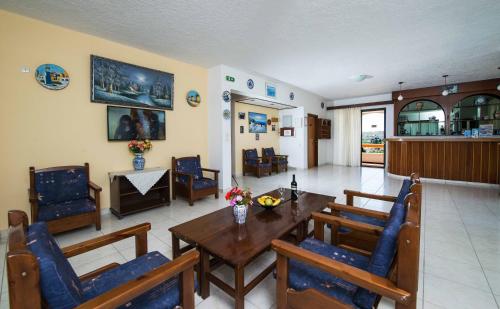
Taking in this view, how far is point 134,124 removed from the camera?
374 centimetres

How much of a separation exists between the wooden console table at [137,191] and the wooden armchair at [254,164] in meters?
3.25

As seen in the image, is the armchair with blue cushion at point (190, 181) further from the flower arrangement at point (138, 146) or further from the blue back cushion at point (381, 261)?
the blue back cushion at point (381, 261)

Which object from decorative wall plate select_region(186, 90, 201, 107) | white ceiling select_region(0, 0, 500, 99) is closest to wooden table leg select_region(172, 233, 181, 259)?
white ceiling select_region(0, 0, 500, 99)

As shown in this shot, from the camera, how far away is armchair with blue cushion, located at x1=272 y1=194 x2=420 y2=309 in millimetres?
935

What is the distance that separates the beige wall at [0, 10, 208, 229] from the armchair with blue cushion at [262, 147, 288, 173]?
14.0 ft

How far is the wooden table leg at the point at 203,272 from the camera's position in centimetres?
164

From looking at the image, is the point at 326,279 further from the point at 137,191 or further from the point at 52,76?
the point at 52,76

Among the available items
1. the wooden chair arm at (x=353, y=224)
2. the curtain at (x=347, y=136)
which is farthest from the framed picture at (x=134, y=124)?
the curtain at (x=347, y=136)

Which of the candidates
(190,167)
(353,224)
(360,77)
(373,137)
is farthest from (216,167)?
(373,137)

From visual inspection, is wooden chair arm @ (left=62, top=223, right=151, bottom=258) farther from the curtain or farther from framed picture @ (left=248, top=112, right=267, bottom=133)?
the curtain

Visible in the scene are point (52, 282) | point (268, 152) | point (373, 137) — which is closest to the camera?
point (52, 282)

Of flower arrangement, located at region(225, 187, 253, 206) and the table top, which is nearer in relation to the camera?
the table top

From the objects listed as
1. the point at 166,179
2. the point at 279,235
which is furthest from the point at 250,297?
the point at 166,179

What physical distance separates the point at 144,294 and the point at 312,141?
26.0ft
